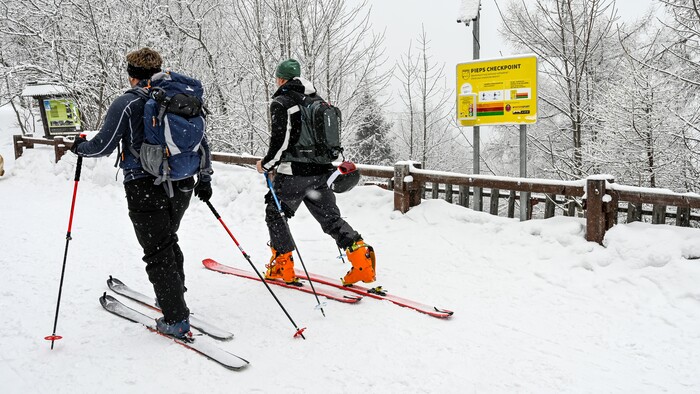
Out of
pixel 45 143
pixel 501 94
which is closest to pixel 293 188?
pixel 501 94

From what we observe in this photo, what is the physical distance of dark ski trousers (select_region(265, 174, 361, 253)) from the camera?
4.76m

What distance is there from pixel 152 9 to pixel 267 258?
11487mm

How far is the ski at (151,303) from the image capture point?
12.3 feet

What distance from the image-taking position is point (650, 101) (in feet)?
39.0

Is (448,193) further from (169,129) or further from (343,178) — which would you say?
(169,129)

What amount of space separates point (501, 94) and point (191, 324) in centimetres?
498

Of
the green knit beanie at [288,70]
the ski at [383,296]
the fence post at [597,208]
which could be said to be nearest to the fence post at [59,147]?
the ski at [383,296]

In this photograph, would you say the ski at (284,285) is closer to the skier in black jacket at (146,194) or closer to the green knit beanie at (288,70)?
the skier in black jacket at (146,194)

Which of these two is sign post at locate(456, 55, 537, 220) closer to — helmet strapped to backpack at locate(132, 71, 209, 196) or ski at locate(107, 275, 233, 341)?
ski at locate(107, 275, 233, 341)

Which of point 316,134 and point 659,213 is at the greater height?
point 316,134

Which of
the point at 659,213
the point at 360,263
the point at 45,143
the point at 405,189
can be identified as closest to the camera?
the point at 360,263

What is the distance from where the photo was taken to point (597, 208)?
5.15 m

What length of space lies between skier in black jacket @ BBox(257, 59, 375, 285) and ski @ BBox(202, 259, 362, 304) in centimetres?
12

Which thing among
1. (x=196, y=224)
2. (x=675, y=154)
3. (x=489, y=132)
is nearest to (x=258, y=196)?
(x=196, y=224)
